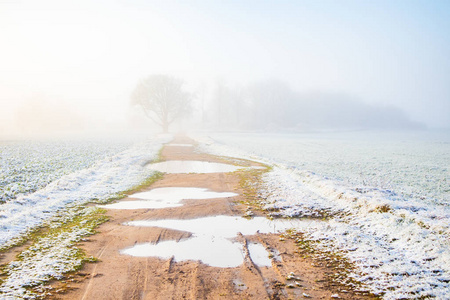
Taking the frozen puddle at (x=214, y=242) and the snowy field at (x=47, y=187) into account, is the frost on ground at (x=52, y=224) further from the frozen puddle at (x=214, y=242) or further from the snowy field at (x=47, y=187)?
the frozen puddle at (x=214, y=242)

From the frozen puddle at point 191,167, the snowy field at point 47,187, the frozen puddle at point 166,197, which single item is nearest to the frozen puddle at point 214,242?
the frozen puddle at point 166,197

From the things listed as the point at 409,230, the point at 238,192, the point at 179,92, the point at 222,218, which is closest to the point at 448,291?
the point at 409,230

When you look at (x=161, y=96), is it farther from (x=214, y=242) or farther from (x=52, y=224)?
(x=214, y=242)

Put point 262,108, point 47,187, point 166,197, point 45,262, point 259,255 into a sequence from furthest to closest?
point 262,108, point 47,187, point 166,197, point 259,255, point 45,262

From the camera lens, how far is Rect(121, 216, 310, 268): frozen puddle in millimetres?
5309

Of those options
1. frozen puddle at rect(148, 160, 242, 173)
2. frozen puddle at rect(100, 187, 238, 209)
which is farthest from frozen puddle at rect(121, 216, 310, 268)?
frozen puddle at rect(148, 160, 242, 173)

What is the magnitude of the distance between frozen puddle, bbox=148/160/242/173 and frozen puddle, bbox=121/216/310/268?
8.06m

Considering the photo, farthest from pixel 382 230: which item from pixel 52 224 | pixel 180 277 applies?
pixel 52 224

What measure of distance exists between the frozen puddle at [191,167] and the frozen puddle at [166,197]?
4.32 meters

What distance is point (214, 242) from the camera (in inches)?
240

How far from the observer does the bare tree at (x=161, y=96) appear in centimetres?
6209

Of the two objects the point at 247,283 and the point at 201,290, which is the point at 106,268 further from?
the point at 247,283

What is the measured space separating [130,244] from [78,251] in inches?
38.9

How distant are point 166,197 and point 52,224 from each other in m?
3.77
